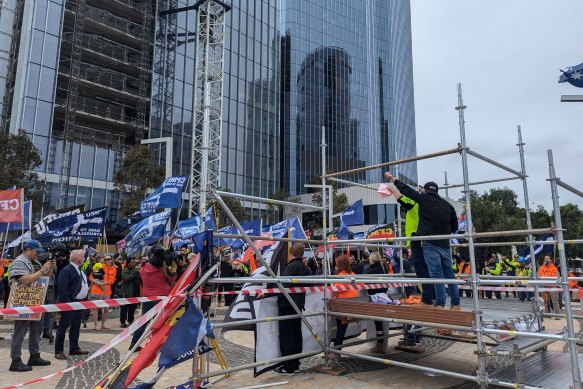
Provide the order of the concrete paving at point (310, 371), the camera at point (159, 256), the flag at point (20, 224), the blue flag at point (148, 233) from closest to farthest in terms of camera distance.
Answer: the concrete paving at point (310, 371) < the camera at point (159, 256) < the blue flag at point (148, 233) < the flag at point (20, 224)

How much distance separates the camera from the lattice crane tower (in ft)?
127

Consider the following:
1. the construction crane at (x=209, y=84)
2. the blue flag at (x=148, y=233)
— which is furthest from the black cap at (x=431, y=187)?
the construction crane at (x=209, y=84)

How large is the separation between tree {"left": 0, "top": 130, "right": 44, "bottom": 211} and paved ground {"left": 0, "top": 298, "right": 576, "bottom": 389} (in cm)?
1743

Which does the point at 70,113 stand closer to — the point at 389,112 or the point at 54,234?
the point at 54,234

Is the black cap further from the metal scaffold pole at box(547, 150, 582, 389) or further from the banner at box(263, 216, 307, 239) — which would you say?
the banner at box(263, 216, 307, 239)

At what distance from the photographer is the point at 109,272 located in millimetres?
11578

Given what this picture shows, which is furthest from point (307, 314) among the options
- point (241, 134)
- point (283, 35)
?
point (283, 35)

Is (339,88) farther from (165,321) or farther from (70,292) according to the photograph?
(165,321)

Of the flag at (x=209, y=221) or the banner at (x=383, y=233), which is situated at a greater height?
the banner at (x=383, y=233)

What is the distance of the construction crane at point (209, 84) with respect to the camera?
127 ft

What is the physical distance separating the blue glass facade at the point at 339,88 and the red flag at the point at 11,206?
46968 mm

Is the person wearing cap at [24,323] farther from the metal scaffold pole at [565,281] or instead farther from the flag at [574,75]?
the flag at [574,75]

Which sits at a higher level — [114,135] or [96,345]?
[114,135]

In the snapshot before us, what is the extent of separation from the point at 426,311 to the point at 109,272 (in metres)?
9.14
